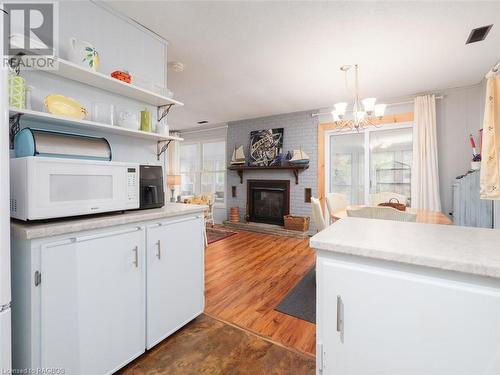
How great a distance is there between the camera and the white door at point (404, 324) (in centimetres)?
68

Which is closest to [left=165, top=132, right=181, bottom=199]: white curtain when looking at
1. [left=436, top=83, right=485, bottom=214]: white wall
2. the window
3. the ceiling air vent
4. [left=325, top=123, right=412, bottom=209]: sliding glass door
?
the window

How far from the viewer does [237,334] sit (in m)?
1.76

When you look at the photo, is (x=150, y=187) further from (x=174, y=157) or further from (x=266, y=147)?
(x=174, y=157)

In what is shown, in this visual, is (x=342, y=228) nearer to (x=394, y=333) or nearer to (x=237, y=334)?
(x=394, y=333)

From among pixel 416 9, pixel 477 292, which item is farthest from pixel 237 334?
pixel 416 9

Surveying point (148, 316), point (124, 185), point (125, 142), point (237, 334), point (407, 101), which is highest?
point (407, 101)

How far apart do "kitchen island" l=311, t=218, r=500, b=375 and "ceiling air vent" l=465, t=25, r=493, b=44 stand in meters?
2.25

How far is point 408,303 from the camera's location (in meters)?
0.75

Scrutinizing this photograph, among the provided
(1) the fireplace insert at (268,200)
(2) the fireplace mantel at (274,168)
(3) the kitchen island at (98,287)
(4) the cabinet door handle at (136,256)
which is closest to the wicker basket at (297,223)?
(1) the fireplace insert at (268,200)

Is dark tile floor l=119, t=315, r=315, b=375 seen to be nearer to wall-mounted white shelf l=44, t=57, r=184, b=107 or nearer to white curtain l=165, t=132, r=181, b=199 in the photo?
wall-mounted white shelf l=44, t=57, r=184, b=107

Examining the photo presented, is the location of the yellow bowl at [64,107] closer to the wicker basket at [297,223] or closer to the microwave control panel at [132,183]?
the microwave control panel at [132,183]

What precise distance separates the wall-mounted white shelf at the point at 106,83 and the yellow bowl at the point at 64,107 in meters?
0.17

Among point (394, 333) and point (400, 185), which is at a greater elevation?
point (400, 185)

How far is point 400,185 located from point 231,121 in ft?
12.2
